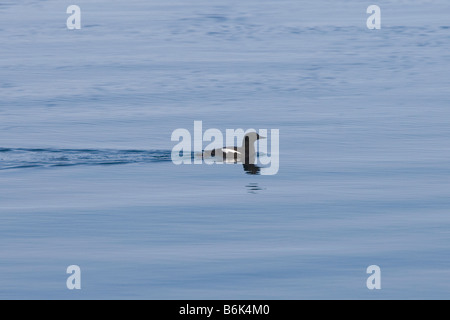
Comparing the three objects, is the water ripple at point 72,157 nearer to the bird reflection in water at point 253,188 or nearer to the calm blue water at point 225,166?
the calm blue water at point 225,166

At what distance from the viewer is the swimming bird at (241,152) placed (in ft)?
56.0

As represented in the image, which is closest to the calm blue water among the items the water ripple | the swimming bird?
the water ripple

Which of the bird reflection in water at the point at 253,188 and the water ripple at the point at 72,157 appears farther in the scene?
the water ripple at the point at 72,157

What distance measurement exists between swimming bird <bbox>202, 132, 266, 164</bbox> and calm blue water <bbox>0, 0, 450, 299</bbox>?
0.30 metres

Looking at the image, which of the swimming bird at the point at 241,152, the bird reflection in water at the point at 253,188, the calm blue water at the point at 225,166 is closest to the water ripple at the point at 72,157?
the calm blue water at the point at 225,166

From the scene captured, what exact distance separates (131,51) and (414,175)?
1374 centimetres

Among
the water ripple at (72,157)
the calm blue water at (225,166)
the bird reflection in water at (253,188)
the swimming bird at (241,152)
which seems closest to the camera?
the calm blue water at (225,166)

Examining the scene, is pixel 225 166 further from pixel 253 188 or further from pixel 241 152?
pixel 253 188

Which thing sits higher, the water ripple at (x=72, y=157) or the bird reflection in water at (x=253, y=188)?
the water ripple at (x=72, y=157)

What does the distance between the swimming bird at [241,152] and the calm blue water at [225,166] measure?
0.30 metres

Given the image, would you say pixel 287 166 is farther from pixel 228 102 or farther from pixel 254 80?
pixel 254 80

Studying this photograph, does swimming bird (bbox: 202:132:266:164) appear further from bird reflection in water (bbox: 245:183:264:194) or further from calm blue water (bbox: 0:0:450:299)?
bird reflection in water (bbox: 245:183:264:194)

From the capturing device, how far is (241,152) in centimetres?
1723

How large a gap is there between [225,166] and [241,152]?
0.43m
